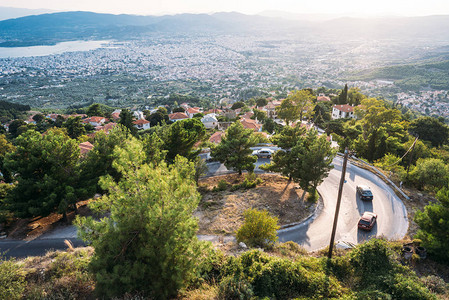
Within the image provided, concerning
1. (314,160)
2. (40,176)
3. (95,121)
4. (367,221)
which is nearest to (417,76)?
(95,121)

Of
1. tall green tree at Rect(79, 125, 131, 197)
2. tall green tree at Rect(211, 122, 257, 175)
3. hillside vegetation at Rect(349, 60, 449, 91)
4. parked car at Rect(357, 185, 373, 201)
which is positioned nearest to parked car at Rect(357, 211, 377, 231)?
parked car at Rect(357, 185, 373, 201)

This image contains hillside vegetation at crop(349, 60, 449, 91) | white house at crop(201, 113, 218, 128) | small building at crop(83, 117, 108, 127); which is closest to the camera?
white house at crop(201, 113, 218, 128)

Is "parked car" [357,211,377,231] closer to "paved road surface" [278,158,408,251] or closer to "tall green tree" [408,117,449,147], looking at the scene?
"paved road surface" [278,158,408,251]

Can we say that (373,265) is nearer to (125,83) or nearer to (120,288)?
(120,288)

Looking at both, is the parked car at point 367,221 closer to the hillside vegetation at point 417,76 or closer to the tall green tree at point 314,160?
the tall green tree at point 314,160

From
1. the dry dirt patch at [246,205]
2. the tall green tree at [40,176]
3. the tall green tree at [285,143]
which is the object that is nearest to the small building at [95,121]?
the tall green tree at [40,176]

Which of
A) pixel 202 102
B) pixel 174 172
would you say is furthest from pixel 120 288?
pixel 202 102
